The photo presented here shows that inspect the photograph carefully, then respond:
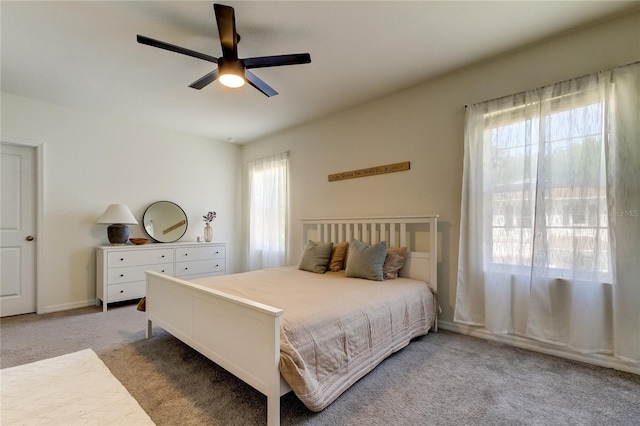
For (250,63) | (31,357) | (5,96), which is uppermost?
(5,96)

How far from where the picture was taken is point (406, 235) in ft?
10.7

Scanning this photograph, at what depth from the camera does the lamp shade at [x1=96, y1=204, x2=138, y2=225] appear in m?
3.79

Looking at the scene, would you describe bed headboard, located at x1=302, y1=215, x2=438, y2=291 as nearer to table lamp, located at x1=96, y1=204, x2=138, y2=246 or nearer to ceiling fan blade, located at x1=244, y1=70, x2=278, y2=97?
ceiling fan blade, located at x1=244, y1=70, x2=278, y2=97

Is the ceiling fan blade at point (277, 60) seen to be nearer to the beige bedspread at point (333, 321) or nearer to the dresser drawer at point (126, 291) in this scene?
the beige bedspread at point (333, 321)

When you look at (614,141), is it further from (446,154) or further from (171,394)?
(171,394)

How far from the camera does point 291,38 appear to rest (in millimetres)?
2377

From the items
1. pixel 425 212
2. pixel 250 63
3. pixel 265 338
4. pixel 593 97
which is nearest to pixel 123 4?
pixel 250 63

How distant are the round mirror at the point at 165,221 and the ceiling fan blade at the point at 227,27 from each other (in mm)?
3189

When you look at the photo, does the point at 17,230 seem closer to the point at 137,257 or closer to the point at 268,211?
the point at 137,257

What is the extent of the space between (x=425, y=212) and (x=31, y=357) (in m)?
3.75

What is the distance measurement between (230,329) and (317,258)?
1698 millimetres

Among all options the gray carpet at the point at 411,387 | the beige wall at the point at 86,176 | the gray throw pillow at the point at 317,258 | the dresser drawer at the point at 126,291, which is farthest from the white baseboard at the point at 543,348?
the beige wall at the point at 86,176

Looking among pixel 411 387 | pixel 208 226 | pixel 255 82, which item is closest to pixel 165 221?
pixel 208 226

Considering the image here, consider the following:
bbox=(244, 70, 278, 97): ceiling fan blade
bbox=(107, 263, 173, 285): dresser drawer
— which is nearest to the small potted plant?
bbox=(107, 263, 173, 285): dresser drawer
